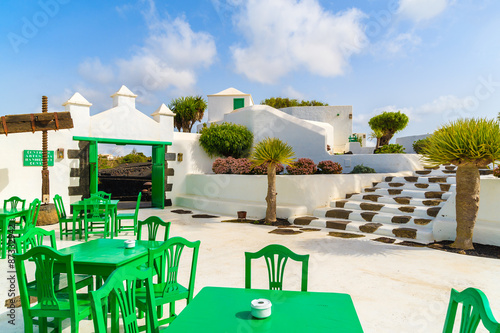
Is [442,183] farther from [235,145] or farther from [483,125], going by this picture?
[235,145]

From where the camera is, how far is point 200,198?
10781 mm

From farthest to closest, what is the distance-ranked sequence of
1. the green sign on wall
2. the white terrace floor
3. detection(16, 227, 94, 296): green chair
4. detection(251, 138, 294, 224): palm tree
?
the green sign on wall < detection(251, 138, 294, 224): palm tree < the white terrace floor < detection(16, 227, 94, 296): green chair

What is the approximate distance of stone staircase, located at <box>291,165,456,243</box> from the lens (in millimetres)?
6751

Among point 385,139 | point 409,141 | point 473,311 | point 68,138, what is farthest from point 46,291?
point 385,139

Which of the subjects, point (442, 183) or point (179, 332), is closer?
point (179, 332)

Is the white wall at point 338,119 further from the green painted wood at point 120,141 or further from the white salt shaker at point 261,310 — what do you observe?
the white salt shaker at point 261,310

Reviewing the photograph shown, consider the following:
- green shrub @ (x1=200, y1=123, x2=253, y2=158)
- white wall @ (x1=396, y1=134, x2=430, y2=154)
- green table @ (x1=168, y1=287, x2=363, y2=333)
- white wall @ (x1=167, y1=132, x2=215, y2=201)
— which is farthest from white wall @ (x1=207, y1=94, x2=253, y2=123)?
green table @ (x1=168, y1=287, x2=363, y2=333)

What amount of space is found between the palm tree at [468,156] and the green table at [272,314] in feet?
15.0

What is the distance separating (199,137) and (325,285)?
30.4 feet

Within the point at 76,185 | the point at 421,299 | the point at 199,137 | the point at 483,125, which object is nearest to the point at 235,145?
the point at 199,137

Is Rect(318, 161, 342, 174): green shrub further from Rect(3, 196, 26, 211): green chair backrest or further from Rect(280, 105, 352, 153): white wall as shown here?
Rect(280, 105, 352, 153): white wall

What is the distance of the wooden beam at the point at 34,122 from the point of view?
688cm

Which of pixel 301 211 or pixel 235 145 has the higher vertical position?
pixel 235 145

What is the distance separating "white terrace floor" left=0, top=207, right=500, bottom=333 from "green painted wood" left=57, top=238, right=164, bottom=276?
620mm
